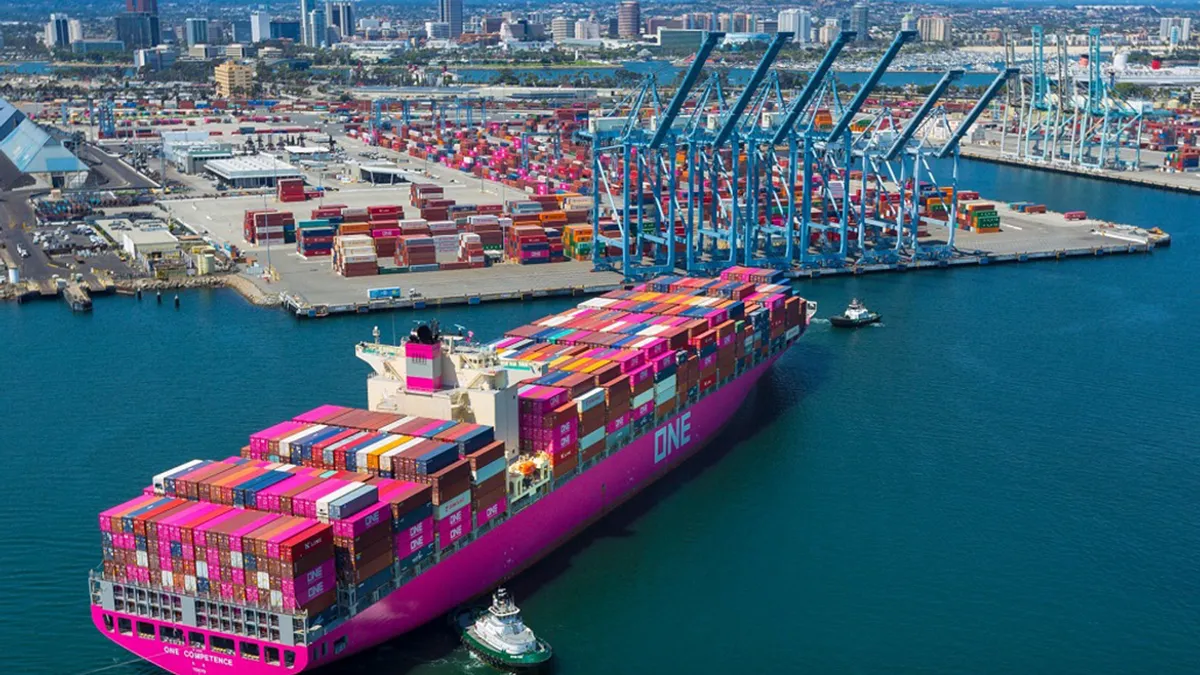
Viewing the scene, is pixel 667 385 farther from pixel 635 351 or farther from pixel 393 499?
pixel 393 499

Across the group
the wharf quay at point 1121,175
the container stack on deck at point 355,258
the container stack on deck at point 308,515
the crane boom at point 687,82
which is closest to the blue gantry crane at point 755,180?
the crane boom at point 687,82

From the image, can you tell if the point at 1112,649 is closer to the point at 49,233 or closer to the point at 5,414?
the point at 5,414

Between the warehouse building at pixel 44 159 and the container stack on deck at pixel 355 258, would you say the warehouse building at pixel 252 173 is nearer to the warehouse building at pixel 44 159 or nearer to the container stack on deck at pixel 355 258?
the warehouse building at pixel 44 159

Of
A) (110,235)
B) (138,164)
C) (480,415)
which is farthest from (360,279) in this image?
(138,164)

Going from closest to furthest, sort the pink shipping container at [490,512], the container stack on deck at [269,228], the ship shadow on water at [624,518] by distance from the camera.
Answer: the ship shadow on water at [624,518]
the pink shipping container at [490,512]
the container stack on deck at [269,228]

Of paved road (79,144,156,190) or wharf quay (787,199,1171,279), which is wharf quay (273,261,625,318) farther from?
paved road (79,144,156,190)

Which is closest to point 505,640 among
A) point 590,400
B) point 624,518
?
point 590,400
